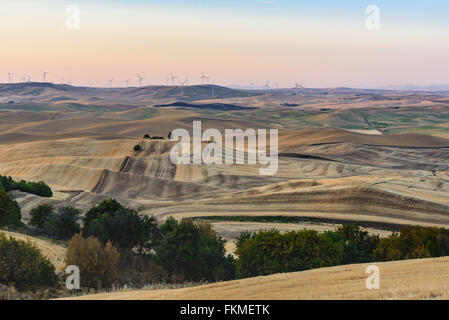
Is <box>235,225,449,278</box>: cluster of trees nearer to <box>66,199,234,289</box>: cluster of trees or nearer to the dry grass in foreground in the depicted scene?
<box>66,199,234,289</box>: cluster of trees

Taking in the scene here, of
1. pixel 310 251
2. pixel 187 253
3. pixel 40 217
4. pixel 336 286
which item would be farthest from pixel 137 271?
pixel 40 217

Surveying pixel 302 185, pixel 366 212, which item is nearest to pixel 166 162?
pixel 302 185

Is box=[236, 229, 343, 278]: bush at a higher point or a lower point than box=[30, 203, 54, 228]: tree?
higher

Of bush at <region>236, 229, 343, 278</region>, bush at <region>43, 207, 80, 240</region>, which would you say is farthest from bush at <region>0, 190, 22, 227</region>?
bush at <region>236, 229, 343, 278</region>

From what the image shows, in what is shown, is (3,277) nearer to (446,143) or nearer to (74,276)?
(74,276)
